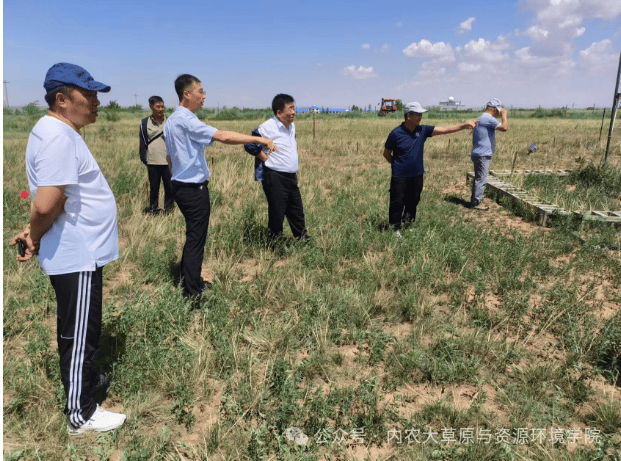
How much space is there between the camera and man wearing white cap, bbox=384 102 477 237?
5164 millimetres

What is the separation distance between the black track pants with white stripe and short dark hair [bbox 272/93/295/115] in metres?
2.93

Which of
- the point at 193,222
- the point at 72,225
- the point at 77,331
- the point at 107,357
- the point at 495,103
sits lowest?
the point at 107,357

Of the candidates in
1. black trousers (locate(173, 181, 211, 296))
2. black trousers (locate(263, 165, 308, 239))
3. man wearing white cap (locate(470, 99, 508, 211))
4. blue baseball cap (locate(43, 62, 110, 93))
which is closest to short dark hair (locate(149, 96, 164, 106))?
black trousers (locate(263, 165, 308, 239))

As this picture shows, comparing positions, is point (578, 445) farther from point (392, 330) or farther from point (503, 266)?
point (503, 266)

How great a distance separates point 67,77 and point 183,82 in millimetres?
1463

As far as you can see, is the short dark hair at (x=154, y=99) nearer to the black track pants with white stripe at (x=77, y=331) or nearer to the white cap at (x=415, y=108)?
the white cap at (x=415, y=108)

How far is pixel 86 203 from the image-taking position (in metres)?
2.15

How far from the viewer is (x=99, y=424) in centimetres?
238

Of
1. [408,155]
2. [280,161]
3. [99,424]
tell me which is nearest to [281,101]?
[280,161]

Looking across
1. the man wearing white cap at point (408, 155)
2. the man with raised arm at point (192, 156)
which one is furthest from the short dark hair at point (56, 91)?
the man wearing white cap at point (408, 155)

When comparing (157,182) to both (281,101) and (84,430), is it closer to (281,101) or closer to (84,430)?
(281,101)

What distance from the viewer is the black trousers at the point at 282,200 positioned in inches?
182

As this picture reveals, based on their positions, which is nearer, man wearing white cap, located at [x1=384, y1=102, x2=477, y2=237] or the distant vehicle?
man wearing white cap, located at [x1=384, y1=102, x2=477, y2=237]

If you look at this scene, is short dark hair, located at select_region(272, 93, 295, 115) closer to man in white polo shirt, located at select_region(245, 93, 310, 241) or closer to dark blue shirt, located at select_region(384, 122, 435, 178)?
man in white polo shirt, located at select_region(245, 93, 310, 241)
